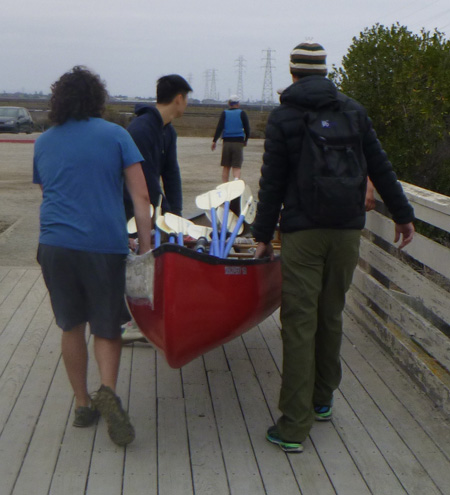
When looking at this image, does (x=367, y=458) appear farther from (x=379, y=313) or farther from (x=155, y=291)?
(x=379, y=313)

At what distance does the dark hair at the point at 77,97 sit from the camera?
3.79m

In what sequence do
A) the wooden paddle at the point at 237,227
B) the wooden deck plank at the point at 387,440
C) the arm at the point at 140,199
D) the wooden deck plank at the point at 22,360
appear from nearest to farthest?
the wooden deck plank at the point at 387,440, the arm at the point at 140,199, the wooden deck plank at the point at 22,360, the wooden paddle at the point at 237,227

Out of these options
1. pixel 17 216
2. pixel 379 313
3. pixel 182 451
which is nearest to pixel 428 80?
pixel 379 313

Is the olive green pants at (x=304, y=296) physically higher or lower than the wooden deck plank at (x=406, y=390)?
higher

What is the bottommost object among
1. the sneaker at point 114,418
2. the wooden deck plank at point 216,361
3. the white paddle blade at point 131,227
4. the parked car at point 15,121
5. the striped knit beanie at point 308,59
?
the parked car at point 15,121

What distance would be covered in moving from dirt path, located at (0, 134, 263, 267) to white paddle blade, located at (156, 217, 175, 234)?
2.20m

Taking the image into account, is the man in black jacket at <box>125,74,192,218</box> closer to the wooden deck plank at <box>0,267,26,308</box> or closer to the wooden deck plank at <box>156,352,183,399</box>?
the wooden deck plank at <box>156,352,183,399</box>

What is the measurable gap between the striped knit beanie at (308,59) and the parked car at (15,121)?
3307 cm

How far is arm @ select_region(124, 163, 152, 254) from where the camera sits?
3840 millimetres

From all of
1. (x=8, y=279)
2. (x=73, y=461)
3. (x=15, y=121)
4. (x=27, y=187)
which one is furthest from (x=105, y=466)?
(x=15, y=121)

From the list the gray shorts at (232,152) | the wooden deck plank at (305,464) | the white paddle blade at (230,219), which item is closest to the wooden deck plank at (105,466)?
the wooden deck plank at (305,464)

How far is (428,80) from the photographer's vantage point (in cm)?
923

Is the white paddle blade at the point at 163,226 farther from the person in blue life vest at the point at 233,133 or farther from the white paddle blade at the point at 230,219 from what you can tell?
the person in blue life vest at the point at 233,133

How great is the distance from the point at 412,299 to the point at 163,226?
1703mm
